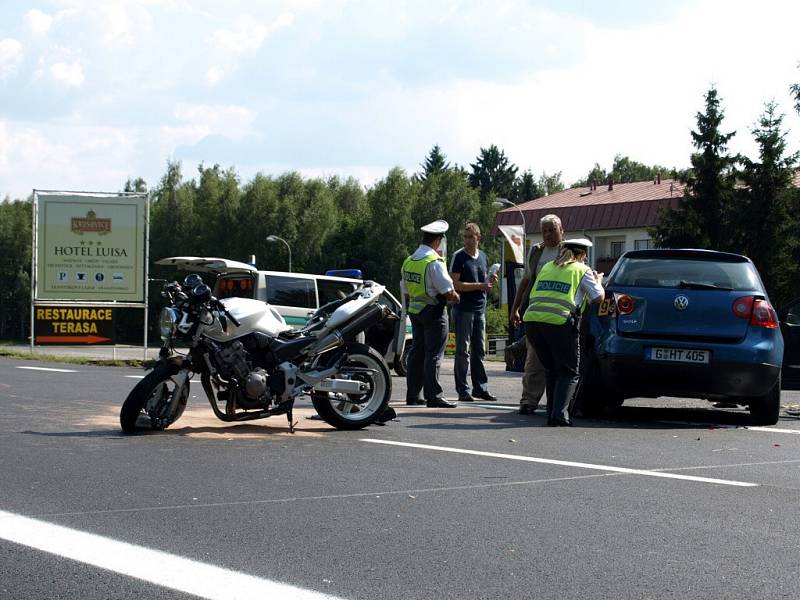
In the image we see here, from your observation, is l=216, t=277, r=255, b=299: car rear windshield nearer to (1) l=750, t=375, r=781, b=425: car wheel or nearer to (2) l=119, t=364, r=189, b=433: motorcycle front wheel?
(1) l=750, t=375, r=781, b=425: car wheel

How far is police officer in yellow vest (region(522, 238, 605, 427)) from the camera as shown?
1053cm

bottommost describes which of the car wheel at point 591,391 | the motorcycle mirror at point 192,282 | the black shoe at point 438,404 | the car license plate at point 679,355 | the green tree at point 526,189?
the black shoe at point 438,404

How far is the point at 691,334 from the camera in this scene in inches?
425

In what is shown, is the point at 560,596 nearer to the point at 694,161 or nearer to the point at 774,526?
the point at 774,526

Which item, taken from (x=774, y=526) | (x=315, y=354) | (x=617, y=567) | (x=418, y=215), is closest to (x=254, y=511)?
(x=617, y=567)

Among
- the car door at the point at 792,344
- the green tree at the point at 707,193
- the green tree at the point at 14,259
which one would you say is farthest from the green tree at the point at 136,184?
the car door at the point at 792,344

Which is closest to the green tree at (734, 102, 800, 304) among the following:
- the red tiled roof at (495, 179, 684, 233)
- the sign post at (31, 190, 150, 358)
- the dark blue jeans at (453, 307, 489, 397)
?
the red tiled roof at (495, 179, 684, 233)

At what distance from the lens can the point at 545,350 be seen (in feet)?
35.3

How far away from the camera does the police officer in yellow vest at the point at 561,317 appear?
10.5 metres

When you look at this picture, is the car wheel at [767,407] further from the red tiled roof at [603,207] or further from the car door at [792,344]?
the red tiled roof at [603,207]

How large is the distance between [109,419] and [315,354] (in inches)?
81.8

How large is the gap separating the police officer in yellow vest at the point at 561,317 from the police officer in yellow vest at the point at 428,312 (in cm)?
160

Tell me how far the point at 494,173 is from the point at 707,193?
95.5 m

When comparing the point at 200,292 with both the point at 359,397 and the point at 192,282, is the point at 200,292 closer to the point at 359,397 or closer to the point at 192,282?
the point at 192,282
